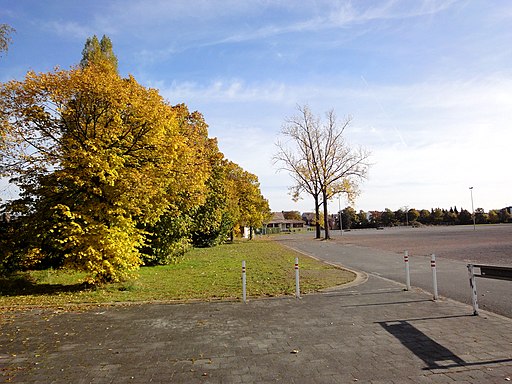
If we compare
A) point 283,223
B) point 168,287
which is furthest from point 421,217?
point 168,287

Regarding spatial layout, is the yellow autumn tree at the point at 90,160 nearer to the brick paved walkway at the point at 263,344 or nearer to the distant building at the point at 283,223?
the brick paved walkway at the point at 263,344

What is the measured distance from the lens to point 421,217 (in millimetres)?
114312

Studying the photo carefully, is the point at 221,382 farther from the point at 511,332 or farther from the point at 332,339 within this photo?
the point at 511,332

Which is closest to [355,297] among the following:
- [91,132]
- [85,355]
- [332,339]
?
[332,339]

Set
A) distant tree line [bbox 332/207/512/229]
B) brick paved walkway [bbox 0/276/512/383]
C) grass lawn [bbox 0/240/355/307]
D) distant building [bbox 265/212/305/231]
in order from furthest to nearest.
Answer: distant building [bbox 265/212/305/231], distant tree line [bbox 332/207/512/229], grass lawn [bbox 0/240/355/307], brick paved walkway [bbox 0/276/512/383]

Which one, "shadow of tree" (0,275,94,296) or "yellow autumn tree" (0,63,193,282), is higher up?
"yellow autumn tree" (0,63,193,282)

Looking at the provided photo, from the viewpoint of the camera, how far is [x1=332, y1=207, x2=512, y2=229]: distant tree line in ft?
334

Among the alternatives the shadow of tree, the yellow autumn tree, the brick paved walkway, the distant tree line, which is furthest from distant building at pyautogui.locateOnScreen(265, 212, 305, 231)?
the brick paved walkway

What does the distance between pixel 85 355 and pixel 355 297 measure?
250 inches

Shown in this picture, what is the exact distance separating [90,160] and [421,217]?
391 ft

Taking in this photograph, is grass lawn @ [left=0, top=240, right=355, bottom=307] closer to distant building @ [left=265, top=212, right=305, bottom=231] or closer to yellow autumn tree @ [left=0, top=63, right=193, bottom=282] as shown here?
yellow autumn tree @ [left=0, top=63, right=193, bottom=282]

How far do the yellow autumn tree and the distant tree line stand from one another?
97.9 metres

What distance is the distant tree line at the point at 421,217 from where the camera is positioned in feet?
334

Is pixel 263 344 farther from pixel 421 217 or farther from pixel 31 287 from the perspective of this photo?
pixel 421 217
